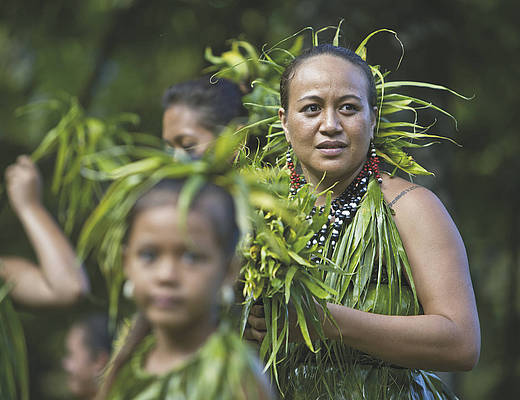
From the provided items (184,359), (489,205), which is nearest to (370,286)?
(184,359)

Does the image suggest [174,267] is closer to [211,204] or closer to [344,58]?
[211,204]

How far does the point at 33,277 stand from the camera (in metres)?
2.02

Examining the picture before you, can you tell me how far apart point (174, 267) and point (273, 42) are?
4.49 m

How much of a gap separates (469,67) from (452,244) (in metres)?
3.76

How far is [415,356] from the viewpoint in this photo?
2090 mm

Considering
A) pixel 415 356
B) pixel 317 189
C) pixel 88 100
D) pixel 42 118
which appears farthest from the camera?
pixel 88 100

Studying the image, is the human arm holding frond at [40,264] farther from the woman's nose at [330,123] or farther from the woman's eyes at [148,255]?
the woman's nose at [330,123]

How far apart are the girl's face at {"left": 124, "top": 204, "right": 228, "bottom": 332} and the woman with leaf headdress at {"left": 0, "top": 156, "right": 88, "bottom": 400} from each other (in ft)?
2.02

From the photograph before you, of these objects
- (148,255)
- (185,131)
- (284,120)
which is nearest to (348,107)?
(284,120)

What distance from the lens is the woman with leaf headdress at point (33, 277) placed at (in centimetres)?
194

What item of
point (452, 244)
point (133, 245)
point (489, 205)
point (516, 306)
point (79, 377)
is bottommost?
point (516, 306)

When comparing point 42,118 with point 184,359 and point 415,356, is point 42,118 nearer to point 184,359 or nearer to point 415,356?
point 415,356

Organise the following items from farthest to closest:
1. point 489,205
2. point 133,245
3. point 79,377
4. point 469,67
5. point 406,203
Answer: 1. point 489,205
2. point 469,67
3. point 79,377
4. point 406,203
5. point 133,245

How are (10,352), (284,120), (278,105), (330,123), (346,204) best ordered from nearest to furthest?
1. (10,352)
2. (330,123)
3. (346,204)
4. (284,120)
5. (278,105)
